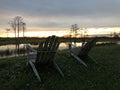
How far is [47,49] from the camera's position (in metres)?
8.74

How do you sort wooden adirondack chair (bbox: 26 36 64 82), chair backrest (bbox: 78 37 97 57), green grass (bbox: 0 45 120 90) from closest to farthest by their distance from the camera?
green grass (bbox: 0 45 120 90) < wooden adirondack chair (bbox: 26 36 64 82) < chair backrest (bbox: 78 37 97 57)

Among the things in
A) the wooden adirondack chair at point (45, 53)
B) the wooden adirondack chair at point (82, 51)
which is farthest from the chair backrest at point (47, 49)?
the wooden adirondack chair at point (82, 51)

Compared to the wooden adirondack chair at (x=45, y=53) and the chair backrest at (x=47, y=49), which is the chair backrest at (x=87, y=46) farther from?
the chair backrest at (x=47, y=49)

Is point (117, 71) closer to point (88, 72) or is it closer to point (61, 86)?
point (88, 72)

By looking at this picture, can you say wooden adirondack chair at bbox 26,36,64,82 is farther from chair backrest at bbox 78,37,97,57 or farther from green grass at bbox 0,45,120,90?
chair backrest at bbox 78,37,97,57

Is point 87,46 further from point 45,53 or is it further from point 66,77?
point 45,53

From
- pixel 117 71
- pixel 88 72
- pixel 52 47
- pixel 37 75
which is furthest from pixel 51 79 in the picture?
pixel 117 71

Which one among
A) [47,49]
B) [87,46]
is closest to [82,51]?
[87,46]

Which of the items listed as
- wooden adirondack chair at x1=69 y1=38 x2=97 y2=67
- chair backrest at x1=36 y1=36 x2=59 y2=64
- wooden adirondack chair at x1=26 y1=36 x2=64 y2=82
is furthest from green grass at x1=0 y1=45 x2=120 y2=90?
wooden adirondack chair at x1=69 y1=38 x2=97 y2=67

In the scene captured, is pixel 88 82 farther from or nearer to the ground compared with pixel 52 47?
nearer to the ground

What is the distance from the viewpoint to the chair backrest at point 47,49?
8.60 meters

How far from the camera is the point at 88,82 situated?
27.7 ft

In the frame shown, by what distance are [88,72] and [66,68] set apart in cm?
97

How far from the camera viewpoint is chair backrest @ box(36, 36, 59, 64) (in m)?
8.60
